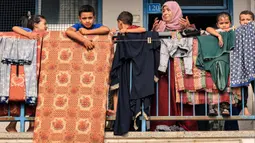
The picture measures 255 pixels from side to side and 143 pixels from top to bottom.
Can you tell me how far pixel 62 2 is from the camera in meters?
9.71

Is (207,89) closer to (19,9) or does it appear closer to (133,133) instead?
(133,133)

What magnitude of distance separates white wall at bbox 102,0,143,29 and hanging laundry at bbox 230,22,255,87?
2.58m

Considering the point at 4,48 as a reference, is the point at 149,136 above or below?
below

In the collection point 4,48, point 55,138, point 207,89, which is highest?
point 4,48

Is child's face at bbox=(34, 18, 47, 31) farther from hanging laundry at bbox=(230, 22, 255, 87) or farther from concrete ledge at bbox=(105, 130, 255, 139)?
hanging laundry at bbox=(230, 22, 255, 87)

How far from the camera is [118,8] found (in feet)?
31.2

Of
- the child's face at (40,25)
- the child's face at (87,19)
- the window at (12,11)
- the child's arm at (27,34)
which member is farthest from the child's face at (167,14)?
the window at (12,11)

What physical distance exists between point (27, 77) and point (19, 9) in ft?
8.78

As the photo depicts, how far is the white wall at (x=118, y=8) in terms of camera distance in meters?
9.48

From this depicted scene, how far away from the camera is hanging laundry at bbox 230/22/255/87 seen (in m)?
7.11

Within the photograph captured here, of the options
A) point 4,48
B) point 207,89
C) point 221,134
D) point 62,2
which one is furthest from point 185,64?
point 62,2

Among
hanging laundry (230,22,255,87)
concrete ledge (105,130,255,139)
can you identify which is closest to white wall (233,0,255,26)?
hanging laundry (230,22,255,87)

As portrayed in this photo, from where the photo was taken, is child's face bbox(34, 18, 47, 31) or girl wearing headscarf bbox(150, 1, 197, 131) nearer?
girl wearing headscarf bbox(150, 1, 197, 131)

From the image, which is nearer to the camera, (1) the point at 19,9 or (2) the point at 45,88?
(2) the point at 45,88
